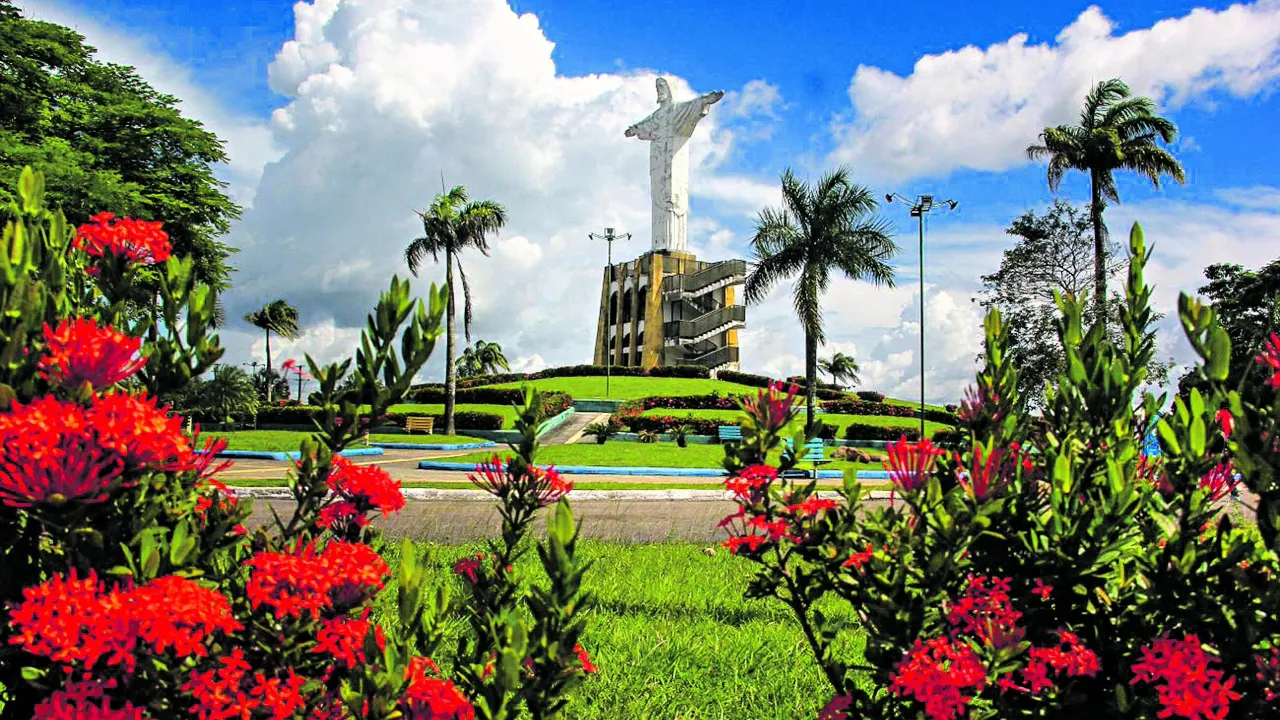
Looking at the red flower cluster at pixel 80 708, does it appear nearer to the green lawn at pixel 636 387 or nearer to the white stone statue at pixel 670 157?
the green lawn at pixel 636 387

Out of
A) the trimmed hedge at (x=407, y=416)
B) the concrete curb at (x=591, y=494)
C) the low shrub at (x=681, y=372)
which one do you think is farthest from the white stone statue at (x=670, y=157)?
the concrete curb at (x=591, y=494)

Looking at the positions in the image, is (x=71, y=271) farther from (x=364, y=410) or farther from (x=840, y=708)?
(x=840, y=708)

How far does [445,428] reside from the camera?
90.9 feet

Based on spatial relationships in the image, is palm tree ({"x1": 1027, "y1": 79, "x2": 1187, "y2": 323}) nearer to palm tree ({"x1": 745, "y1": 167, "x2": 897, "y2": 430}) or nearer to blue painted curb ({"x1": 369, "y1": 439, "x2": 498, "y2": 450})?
palm tree ({"x1": 745, "y1": 167, "x2": 897, "y2": 430})

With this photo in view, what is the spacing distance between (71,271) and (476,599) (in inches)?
57.9

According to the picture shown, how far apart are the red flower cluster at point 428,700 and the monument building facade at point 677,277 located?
47.3 meters

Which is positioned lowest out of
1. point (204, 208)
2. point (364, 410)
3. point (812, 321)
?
point (364, 410)

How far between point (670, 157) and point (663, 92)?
4.39 metres

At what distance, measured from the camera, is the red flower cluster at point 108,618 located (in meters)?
1.43

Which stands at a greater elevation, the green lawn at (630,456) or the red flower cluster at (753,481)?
the red flower cluster at (753,481)

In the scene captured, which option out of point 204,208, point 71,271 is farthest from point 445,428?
point 71,271

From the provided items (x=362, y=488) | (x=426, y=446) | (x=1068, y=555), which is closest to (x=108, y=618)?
(x=362, y=488)

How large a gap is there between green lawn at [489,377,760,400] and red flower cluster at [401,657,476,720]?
116 feet

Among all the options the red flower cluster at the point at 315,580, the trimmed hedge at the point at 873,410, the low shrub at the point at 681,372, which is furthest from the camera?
the low shrub at the point at 681,372
